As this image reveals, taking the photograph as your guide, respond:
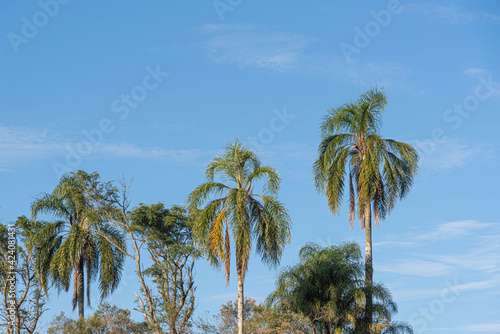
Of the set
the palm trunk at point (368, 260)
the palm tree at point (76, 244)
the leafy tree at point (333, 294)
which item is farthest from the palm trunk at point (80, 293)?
the palm trunk at point (368, 260)

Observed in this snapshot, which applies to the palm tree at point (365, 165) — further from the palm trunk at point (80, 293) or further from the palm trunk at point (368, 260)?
the palm trunk at point (80, 293)

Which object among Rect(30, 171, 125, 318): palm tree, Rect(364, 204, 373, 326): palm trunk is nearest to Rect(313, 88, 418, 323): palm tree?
Rect(364, 204, 373, 326): palm trunk

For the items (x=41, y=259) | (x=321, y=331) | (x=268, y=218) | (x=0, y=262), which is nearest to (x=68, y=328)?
(x=41, y=259)

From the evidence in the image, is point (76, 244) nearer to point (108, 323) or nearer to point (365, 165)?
point (108, 323)

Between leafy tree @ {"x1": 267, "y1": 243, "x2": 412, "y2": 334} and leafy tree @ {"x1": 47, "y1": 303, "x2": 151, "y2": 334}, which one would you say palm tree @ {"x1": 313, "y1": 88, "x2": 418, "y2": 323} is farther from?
leafy tree @ {"x1": 47, "y1": 303, "x2": 151, "y2": 334}

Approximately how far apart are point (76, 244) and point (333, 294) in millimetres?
15692

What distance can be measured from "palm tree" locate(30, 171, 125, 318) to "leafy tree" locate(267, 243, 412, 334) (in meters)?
11.3

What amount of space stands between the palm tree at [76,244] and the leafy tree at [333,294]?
1130cm

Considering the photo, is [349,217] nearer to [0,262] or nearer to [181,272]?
[181,272]

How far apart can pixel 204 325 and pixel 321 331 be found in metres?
8.62

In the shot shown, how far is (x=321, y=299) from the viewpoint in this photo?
34.9m

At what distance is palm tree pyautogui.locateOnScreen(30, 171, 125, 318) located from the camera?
A: 41406 millimetres

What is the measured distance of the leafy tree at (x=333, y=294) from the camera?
3375cm

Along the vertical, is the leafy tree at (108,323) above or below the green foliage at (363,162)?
below
